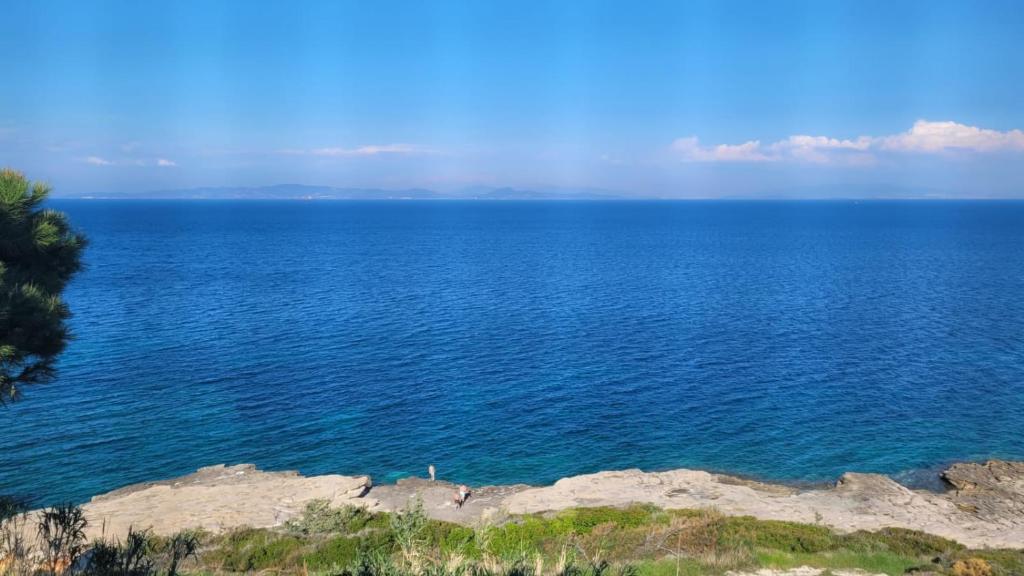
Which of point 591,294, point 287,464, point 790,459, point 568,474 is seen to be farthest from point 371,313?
point 790,459

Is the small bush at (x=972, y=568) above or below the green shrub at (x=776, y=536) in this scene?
above

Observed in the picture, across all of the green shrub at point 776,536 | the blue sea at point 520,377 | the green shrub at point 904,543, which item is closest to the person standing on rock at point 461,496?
the blue sea at point 520,377

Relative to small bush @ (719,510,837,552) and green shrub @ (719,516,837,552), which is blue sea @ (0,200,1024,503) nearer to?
green shrub @ (719,516,837,552)

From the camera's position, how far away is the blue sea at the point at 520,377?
37.5 metres

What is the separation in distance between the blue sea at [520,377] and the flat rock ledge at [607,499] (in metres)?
2.40

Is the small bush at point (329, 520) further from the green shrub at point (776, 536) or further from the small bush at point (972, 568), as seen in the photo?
the small bush at point (972, 568)

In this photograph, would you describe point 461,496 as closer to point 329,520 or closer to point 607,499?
point 329,520

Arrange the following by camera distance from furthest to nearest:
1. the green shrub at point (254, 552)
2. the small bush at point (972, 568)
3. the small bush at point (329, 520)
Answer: the small bush at point (329, 520), the green shrub at point (254, 552), the small bush at point (972, 568)

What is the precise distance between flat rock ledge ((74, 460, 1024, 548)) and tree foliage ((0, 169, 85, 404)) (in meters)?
11.2

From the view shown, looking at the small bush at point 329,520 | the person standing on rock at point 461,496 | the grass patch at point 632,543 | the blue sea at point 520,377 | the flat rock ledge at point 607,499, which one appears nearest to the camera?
the grass patch at point 632,543

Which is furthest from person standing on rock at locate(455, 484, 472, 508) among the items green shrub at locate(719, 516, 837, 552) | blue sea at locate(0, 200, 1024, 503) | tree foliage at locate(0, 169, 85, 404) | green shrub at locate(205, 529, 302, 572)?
tree foliage at locate(0, 169, 85, 404)

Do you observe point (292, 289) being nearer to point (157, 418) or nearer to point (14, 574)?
point (157, 418)

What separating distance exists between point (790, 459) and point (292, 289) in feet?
211

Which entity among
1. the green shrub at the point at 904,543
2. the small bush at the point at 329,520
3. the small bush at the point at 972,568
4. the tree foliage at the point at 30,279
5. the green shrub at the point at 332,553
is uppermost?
the tree foliage at the point at 30,279
